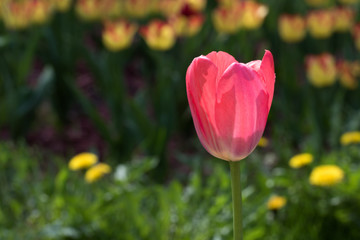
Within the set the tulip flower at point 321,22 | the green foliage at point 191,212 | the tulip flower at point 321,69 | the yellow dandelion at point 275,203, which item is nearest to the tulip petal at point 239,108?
the green foliage at point 191,212

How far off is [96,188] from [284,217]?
602 millimetres

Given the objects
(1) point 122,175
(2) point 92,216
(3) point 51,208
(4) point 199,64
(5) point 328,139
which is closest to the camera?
(4) point 199,64

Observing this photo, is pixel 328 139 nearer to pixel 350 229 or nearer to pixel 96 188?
pixel 350 229

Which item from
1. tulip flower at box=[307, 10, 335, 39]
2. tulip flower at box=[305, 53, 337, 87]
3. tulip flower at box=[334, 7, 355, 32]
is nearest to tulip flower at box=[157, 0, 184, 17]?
tulip flower at box=[307, 10, 335, 39]

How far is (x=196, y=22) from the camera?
109 inches

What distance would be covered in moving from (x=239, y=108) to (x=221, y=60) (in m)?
0.06

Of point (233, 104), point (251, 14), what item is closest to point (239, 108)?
point (233, 104)

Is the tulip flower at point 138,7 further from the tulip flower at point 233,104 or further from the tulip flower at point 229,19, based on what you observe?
the tulip flower at point 233,104

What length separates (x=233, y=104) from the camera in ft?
1.94

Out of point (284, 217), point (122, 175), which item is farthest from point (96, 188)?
point (284, 217)

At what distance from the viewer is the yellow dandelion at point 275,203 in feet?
5.52

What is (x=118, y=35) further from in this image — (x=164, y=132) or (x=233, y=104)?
(x=233, y=104)

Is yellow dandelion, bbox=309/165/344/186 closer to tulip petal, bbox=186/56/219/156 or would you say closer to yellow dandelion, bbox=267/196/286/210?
yellow dandelion, bbox=267/196/286/210

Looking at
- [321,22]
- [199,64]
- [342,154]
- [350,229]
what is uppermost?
[199,64]
